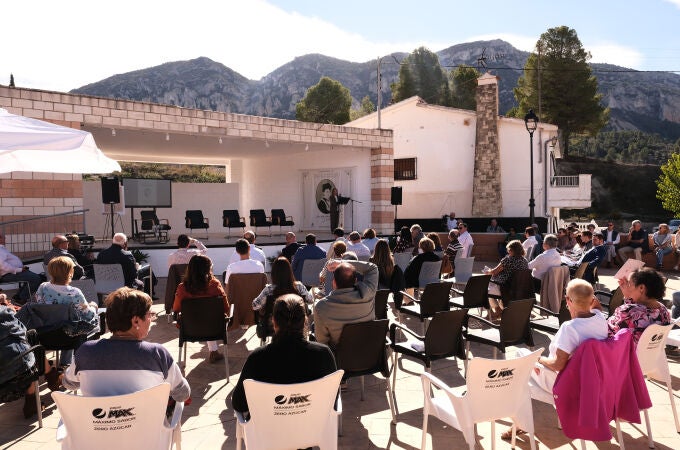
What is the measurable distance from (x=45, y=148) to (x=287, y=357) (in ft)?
9.27

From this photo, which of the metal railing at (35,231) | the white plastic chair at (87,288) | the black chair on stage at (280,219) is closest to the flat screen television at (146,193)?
the black chair on stage at (280,219)

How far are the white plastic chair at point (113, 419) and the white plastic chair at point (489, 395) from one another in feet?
4.73

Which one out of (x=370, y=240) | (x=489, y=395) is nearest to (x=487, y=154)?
(x=370, y=240)

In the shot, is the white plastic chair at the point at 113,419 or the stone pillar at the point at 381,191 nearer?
the white plastic chair at the point at 113,419

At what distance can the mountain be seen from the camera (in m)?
96.3

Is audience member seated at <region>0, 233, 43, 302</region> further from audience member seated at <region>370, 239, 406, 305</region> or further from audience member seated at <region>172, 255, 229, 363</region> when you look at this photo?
audience member seated at <region>370, 239, 406, 305</region>

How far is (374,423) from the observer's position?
3.62m

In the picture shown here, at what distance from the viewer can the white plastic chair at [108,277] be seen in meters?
6.45

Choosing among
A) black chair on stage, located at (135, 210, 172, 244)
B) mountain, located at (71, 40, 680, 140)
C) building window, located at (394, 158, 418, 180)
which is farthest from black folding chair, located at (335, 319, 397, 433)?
mountain, located at (71, 40, 680, 140)

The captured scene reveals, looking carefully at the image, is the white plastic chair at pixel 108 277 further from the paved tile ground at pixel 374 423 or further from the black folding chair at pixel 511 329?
the black folding chair at pixel 511 329

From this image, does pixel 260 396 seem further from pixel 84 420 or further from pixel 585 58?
pixel 585 58

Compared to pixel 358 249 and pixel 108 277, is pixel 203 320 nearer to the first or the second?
pixel 108 277

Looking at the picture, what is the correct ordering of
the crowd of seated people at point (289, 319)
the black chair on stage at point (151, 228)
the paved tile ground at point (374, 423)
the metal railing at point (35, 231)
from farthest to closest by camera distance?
1. the black chair on stage at point (151, 228)
2. the metal railing at point (35, 231)
3. the paved tile ground at point (374, 423)
4. the crowd of seated people at point (289, 319)

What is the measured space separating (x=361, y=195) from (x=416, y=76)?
98.8 ft
